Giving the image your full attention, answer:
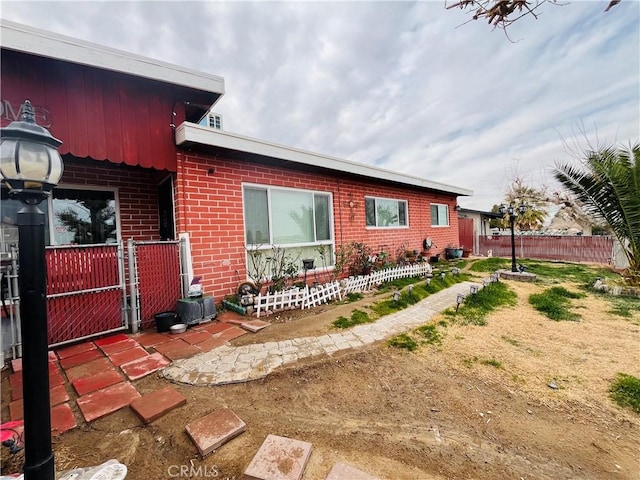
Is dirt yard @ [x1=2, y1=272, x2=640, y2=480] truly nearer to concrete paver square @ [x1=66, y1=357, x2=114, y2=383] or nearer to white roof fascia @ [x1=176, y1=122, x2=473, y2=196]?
concrete paver square @ [x1=66, y1=357, x2=114, y2=383]

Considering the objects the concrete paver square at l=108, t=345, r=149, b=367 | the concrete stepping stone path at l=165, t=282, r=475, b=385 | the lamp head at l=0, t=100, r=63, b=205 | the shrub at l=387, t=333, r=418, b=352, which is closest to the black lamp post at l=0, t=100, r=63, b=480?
the lamp head at l=0, t=100, r=63, b=205

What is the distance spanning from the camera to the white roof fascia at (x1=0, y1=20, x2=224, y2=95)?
301 cm

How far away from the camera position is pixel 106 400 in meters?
2.21

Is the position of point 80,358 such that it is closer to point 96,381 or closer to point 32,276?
point 96,381

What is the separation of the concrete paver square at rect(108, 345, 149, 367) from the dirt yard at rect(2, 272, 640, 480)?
61 cm

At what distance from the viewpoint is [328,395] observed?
2377 millimetres

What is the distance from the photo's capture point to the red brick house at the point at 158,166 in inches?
135

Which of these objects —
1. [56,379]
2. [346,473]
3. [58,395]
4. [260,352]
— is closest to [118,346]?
[56,379]

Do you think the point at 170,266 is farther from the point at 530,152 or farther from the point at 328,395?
the point at 530,152

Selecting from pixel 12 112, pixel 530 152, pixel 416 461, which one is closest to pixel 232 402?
pixel 416 461

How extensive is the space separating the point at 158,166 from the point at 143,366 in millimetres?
3087

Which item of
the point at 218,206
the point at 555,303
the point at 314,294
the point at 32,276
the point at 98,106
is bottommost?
the point at 555,303

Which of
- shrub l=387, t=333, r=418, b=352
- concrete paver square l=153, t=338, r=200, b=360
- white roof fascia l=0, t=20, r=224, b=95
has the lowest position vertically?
shrub l=387, t=333, r=418, b=352

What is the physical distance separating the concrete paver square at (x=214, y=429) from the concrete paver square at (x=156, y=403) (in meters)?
0.33
